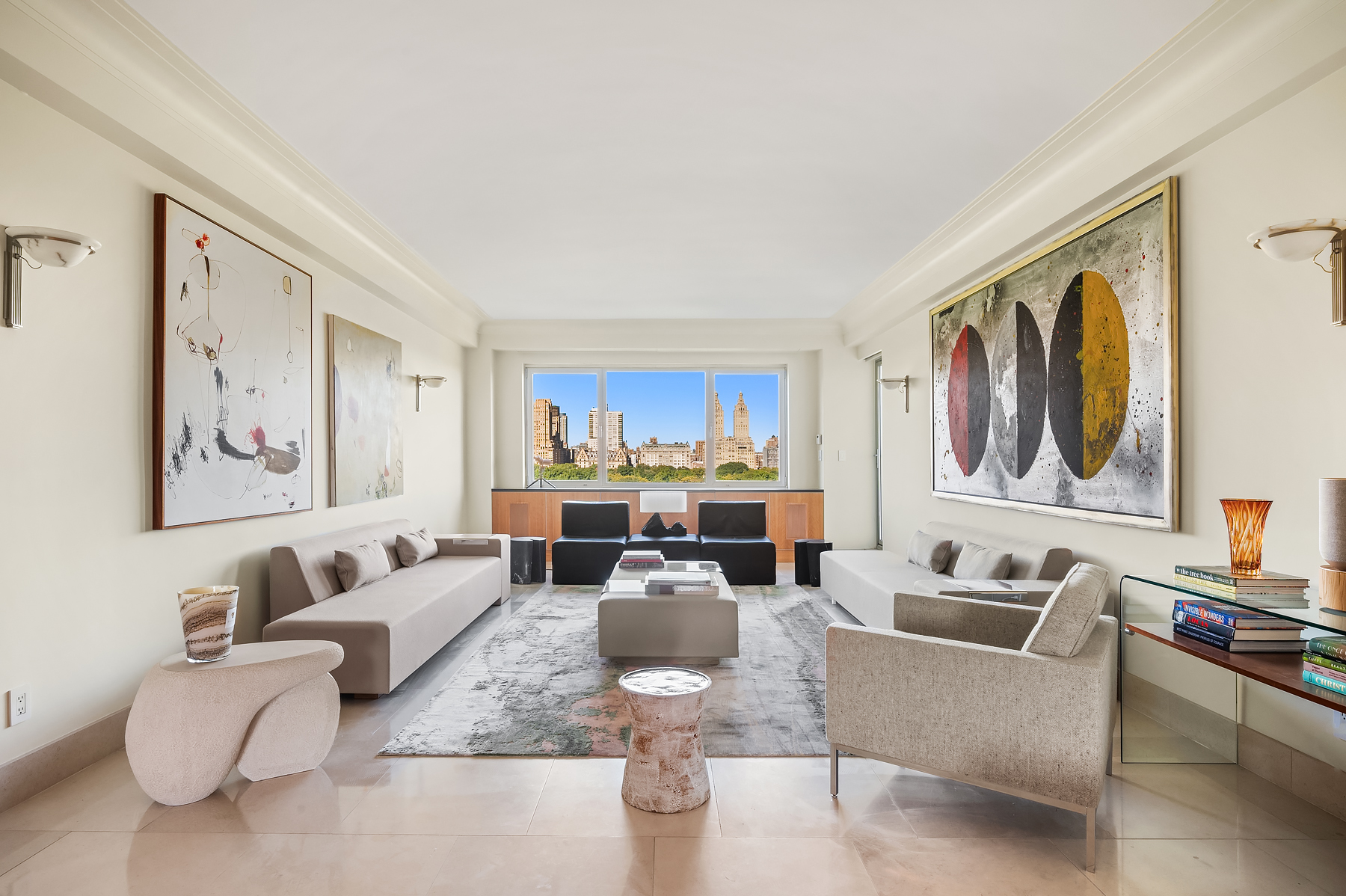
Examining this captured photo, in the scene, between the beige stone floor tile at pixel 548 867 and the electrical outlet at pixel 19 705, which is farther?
the electrical outlet at pixel 19 705

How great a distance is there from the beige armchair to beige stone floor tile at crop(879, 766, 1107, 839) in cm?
17

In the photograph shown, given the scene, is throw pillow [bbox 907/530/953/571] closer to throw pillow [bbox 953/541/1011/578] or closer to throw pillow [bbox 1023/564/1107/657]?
throw pillow [bbox 953/541/1011/578]

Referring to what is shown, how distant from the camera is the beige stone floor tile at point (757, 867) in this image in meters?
1.97

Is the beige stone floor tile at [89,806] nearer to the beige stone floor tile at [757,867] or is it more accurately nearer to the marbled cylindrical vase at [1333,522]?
the beige stone floor tile at [757,867]

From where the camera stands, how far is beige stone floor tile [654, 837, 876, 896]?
197cm

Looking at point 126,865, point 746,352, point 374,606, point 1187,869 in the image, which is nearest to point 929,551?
point 1187,869

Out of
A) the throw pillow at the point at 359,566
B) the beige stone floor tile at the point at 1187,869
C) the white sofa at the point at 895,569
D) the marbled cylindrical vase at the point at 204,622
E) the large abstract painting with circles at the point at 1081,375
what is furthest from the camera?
the throw pillow at the point at 359,566

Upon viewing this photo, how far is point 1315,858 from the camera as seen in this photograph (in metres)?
2.11

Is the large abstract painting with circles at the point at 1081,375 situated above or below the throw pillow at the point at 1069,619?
above

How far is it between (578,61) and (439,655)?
341 cm

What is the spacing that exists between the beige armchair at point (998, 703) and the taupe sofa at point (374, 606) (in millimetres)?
2278

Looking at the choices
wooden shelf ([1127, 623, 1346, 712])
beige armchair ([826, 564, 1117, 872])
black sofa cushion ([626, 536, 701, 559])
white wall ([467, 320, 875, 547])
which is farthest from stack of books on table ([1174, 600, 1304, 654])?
white wall ([467, 320, 875, 547])

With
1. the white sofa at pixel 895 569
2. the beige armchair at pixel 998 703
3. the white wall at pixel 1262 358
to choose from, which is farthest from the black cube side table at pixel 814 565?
the beige armchair at pixel 998 703

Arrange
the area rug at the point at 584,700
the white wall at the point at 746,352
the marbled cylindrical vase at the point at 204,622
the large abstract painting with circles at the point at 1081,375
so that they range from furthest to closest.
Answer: the white wall at the point at 746,352, the large abstract painting with circles at the point at 1081,375, the area rug at the point at 584,700, the marbled cylindrical vase at the point at 204,622
